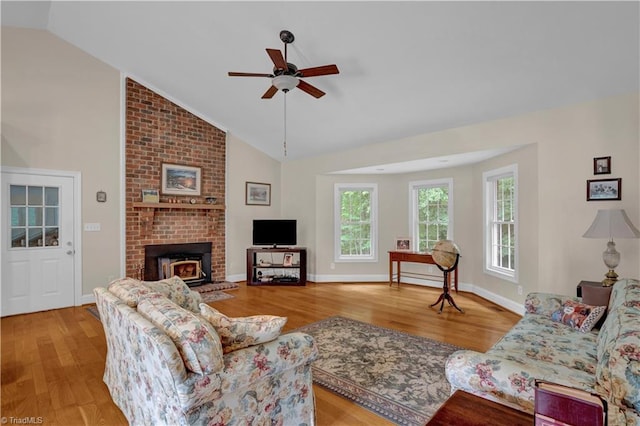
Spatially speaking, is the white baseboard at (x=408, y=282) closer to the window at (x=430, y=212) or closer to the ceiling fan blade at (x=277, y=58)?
the window at (x=430, y=212)

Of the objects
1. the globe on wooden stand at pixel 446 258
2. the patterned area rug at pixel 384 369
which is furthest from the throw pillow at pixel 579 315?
the globe on wooden stand at pixel 446 258

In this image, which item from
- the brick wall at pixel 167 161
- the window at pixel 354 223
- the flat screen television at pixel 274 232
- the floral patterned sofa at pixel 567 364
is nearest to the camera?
the floral patterned sofa at pixel 567 364

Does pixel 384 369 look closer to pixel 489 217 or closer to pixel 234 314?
pixel 234 314

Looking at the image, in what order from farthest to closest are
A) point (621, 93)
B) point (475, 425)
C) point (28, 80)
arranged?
point (28, 80), point (621, 93), point (475, 425)

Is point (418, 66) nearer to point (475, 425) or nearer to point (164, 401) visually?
point (475, 425)

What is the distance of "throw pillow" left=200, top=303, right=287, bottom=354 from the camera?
5.63 feet

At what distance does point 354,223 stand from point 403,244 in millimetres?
1098

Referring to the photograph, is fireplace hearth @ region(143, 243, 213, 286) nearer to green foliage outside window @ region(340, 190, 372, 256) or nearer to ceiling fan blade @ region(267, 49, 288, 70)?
green foliage outside window @ region(340, 190, 372, 256)

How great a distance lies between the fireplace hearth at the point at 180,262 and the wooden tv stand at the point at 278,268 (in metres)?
0.79

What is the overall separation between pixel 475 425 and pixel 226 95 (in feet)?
17.4

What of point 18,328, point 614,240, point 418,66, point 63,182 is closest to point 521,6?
point 418,66

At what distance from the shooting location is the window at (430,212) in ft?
19.4

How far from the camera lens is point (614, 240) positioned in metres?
3.41

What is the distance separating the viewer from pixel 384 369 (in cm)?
279
